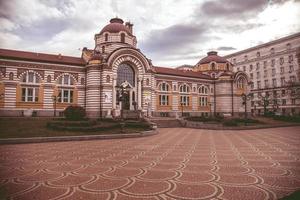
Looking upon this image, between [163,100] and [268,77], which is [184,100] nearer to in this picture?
[163,100]

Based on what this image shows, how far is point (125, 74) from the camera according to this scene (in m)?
40.4

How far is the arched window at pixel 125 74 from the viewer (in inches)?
1565

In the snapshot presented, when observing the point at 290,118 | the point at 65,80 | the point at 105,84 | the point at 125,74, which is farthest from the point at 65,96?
the point at 290,118

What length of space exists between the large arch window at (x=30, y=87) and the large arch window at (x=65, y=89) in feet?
11.0

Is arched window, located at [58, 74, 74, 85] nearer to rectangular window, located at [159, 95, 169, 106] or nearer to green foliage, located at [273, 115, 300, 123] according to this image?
rectangular window, located at [159, 95, 169, 106]

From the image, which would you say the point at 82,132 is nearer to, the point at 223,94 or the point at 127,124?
the point at 127,124

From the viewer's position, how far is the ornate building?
1330 inches

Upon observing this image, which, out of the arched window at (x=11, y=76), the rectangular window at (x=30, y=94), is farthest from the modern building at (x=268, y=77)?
the arched window at (x=11, y=76)

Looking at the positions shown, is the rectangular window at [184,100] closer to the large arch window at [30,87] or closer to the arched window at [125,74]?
the arched window at [125,74]

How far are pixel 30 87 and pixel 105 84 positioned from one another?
38.8 feet

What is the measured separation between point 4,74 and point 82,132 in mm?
Result: 20201

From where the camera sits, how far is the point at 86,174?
793cm

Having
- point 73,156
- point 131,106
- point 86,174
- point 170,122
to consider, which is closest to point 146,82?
point 131,106

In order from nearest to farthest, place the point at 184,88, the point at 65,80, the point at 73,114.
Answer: the point at 73,114 < the point at 65,80 < the point at 184,88
